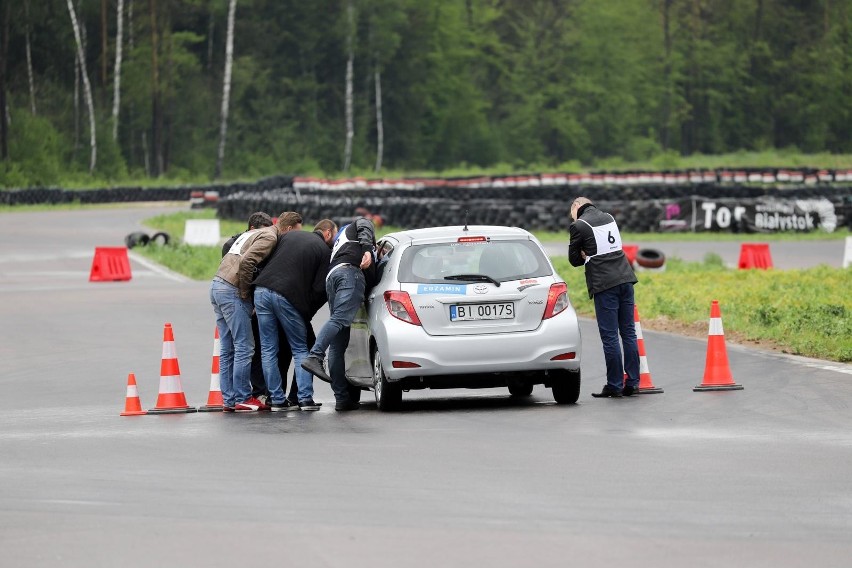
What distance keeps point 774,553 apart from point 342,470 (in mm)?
3477

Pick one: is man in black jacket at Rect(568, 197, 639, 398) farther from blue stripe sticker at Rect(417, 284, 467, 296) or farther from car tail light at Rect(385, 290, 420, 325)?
car tail light at Rect(385, 290, 420, 325)

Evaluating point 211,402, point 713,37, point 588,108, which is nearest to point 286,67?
point 588,108

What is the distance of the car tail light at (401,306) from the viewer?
1370cm

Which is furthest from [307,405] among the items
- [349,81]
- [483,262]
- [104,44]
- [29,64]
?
[349,81]

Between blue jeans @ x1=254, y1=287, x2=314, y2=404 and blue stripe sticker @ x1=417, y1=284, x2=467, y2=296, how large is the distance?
1.31m

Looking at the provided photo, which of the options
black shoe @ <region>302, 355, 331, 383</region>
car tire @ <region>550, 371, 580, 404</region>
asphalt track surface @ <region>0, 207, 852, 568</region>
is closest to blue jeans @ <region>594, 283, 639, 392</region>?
asphalt track surface @ <region>0, 207, 852, 568</region>

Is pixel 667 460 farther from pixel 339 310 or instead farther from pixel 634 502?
pixel 339 310

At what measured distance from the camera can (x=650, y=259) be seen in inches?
1207

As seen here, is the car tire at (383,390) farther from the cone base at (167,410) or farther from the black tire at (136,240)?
the black tire at (136,240)

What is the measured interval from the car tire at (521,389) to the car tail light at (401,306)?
6.67ft

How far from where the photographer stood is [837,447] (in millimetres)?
11492

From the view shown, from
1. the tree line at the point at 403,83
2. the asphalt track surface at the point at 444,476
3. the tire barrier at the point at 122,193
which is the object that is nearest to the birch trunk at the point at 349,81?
the tree line at the point at 403,83

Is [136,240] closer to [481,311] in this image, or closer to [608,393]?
[608,393]

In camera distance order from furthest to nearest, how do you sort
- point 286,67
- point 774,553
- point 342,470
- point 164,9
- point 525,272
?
1. point 286,67
2. point 164,9
3. point 525,272
4. point 342,470
5. point 774,553
